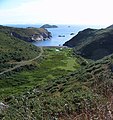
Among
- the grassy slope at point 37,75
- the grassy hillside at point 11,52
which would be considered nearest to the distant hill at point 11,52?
the grassy hillside at point 11,52

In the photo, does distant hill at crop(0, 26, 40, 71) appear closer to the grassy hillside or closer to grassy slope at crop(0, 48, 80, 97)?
the grassy hillside

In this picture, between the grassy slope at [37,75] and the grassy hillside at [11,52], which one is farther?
the grassy hillside at [11,52]

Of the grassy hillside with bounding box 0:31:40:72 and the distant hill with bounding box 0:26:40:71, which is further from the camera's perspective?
the distant hill with bounding box 0:26:40:71

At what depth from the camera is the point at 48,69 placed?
83.9 m

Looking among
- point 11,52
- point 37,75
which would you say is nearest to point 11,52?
point 11,52

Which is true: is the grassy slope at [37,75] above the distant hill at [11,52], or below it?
below

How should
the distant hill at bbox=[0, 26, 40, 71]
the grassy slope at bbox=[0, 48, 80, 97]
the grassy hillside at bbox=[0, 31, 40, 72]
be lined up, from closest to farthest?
the grassy slope at bbox=[0, 48, 80, 97], the grassy hillside at bbox=[0, 31, 40, 72], the distant hill at bbox=[0, 26, 40, 71]

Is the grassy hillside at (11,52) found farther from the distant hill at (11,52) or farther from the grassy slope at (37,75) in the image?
the grassy slope at (37,75)

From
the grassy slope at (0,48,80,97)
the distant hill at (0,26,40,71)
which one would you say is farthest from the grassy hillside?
the grassy slope at (0,48,80,97)

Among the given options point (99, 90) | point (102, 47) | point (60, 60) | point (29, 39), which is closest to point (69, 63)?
point (60, 60)

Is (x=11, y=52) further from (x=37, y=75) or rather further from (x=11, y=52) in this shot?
(x=37, y=75)

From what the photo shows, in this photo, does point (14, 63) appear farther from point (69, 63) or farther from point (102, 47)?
point (102, 47)

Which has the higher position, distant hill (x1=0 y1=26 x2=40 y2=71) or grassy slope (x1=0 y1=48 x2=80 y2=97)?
distant hill (x1=0 y1=26 x2=40 y2=71)

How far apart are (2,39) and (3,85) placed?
5089 cm
